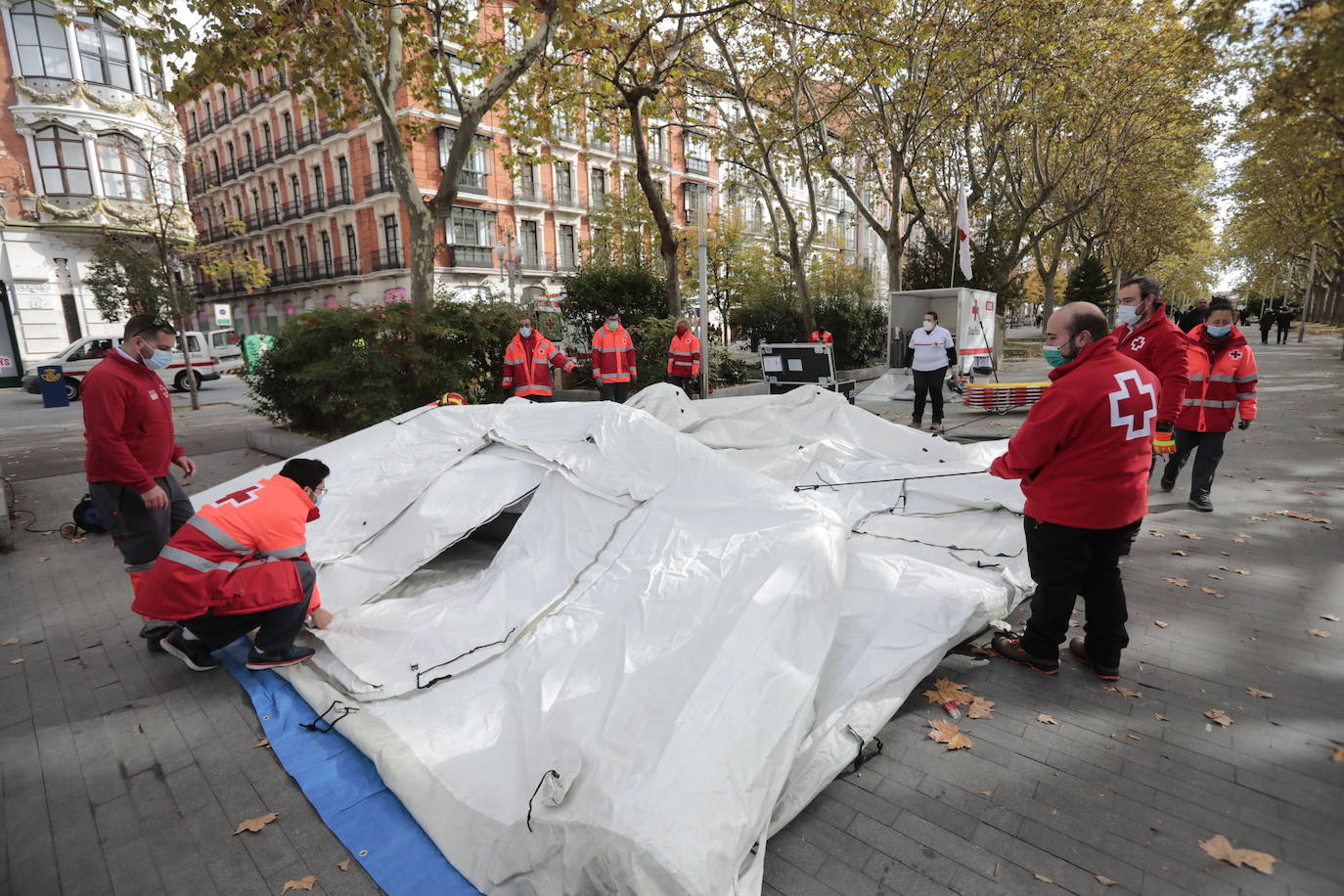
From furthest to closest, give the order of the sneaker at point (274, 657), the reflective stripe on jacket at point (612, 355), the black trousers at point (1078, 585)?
the reflective stripe on jacket at point (612, 355) < the sneaker at point (274, 657) < the black trousers at point (1078, 585)

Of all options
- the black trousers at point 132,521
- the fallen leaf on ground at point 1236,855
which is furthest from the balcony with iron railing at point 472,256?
the fallen leaf on ground at point 1236,855

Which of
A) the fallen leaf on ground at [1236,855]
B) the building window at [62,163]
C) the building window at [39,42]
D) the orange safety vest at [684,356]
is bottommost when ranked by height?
the fallen leaf on ground at [1236,855]

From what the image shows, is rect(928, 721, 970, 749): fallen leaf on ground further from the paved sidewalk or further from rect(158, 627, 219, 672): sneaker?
rect(158, 627, 219, 672): sneaker

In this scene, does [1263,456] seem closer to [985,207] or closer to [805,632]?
[805,632]

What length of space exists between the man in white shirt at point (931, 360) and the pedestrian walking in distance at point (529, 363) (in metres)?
5.00

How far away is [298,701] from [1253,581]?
5.90 metres

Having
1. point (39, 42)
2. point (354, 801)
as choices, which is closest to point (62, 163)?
point (39, 42)

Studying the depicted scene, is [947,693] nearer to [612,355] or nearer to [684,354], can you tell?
[612,355]

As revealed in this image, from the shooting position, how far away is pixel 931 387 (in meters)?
9.93

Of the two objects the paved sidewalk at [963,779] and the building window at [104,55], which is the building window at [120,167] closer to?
the building window at [104,55]

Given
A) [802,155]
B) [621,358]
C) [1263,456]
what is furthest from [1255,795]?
[802,155]

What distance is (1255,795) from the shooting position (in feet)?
8.59

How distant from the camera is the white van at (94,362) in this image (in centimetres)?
1709

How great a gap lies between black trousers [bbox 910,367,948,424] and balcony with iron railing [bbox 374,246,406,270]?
26.7 metres
